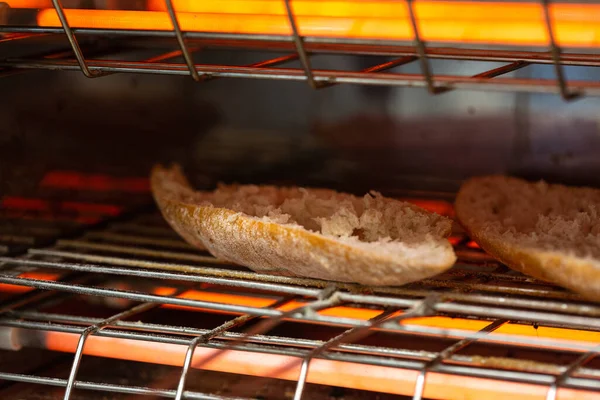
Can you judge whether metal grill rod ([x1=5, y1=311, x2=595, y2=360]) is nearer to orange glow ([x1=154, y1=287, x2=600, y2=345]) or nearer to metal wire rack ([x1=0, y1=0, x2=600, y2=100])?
orange glow ([x1=154, y1=287, x2=600, y2=345])

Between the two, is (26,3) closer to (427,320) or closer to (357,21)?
(357,21)

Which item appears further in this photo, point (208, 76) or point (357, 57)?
point (357, 57)

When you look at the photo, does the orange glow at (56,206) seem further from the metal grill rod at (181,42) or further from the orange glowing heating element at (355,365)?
the metal grill rod at (181,42)

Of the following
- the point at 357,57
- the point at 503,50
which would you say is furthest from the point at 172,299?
the point at 357,57

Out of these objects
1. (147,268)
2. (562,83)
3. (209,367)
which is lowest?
(209,367)

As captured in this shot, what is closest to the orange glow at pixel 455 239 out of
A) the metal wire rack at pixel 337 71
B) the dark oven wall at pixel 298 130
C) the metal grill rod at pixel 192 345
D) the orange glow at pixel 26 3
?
the dark oven wall at pixel 298 130

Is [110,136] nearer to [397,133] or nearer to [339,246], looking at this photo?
[397,133]

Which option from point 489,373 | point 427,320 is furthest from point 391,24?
point 489,373
